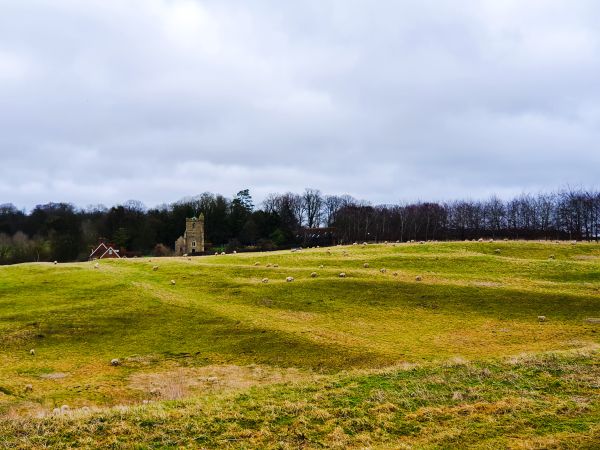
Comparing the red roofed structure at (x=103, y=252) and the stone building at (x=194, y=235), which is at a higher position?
the stone building at (x=194, y=235)

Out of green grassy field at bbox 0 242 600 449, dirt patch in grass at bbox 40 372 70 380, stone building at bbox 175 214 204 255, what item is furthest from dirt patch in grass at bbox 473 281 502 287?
stone building at bbox 175 214 204 255

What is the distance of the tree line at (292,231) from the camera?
119438 mm

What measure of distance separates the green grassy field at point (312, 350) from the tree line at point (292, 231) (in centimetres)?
6630

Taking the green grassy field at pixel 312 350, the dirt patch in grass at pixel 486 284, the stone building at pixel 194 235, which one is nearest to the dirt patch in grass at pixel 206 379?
the green grassy field at pixel 312 350

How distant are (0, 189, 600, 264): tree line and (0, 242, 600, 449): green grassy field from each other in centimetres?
6630

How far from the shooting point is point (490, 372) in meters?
16.7

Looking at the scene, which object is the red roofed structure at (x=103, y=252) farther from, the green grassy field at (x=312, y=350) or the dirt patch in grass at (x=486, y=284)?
the dirt patch in grass at (x=486, y=284)

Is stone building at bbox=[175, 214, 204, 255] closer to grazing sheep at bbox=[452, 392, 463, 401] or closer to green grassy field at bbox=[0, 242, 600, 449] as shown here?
green grassy field at bbox=[0, 242, 600, 449]

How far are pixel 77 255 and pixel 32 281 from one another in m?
80.3

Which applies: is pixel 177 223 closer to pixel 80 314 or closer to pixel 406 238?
pixel 406 238

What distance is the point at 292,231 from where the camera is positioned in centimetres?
14525

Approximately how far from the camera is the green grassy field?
39.8 ft

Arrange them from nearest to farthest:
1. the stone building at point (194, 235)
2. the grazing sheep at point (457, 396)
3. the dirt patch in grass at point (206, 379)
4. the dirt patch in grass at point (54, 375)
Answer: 1. the grazing sheep at point (457, 396)
2. the dirt patch in grass at point (206, 379)
3. the dirt patch in grass at point (54, 375)
4. the stone building at point (194, 235)

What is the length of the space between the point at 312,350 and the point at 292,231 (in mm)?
117036
